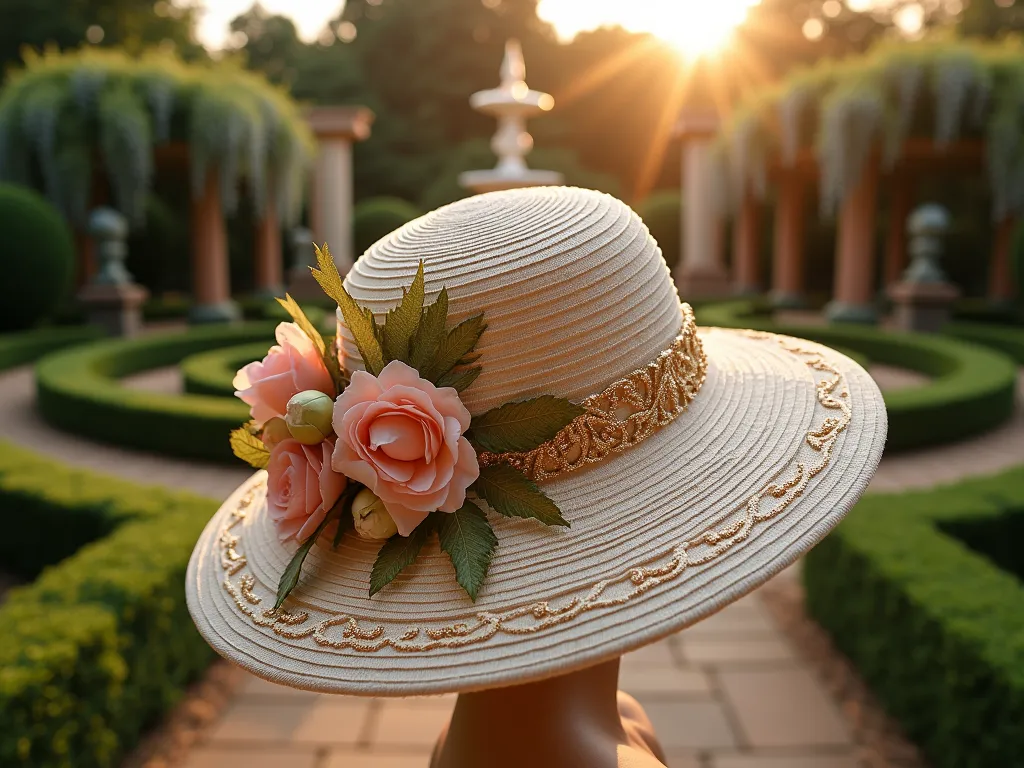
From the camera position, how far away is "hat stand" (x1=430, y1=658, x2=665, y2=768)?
1215 mm

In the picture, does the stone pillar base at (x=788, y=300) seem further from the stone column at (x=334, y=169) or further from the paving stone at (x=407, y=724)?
the paving stone at (x=407, y=724)

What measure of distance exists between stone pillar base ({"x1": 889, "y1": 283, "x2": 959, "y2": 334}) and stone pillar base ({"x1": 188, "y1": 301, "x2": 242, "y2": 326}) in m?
10.8

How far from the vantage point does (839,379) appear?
1.39 meters

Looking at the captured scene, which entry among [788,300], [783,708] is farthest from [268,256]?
[783,708]

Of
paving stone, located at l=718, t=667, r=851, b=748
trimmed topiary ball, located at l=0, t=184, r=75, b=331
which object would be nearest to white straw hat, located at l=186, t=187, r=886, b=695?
paving stone, located at l=718, t=667, r=851, b=748

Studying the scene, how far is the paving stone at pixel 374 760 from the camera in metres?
2.83

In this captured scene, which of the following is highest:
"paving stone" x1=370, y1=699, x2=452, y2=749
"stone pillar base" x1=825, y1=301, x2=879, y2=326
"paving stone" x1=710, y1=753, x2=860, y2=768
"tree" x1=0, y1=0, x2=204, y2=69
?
"tree" x1=0, y1=0, x2=204, y2=69

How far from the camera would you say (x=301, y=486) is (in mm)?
1132

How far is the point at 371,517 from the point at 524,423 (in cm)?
24

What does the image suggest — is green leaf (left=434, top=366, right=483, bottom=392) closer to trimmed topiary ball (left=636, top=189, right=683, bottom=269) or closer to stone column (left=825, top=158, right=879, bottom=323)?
stone column (left=825, top=158, right=879, bottom=323)

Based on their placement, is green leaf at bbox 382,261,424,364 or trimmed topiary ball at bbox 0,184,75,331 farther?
trimmed topiary ball at bbox 0,184,75,331

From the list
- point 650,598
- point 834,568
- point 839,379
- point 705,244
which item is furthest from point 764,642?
point 705,244

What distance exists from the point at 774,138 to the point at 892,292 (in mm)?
4031

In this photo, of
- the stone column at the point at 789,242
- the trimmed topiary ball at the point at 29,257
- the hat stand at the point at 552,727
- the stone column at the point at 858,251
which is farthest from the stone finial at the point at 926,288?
the trimmed topiary ball at the point at 29,257
